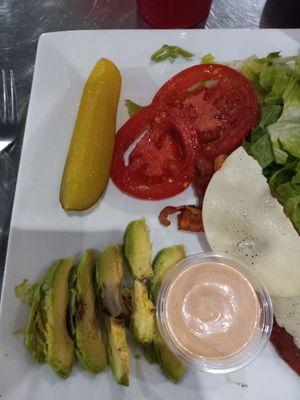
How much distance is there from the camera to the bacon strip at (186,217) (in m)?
1.78

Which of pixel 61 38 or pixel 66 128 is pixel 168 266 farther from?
pixel 61 38

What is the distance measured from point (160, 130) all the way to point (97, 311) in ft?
2.23

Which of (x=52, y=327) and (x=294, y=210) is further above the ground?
(x=294, y=210)

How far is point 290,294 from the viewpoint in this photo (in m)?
1.68

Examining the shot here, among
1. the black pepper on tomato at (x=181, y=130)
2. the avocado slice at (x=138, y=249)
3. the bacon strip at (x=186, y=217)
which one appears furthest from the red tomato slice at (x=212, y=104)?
the avocado slice at (x=138, y=249)

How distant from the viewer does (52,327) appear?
1497 mm

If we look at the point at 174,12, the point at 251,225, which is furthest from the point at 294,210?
the point at 174,12

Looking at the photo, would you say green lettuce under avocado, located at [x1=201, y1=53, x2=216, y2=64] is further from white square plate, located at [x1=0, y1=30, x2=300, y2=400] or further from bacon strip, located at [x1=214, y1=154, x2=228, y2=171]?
bacon strip, located at [x1=214, y1=154, x2=228, y2=171]

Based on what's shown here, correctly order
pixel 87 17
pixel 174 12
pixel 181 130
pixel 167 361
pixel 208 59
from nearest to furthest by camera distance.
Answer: pixel 167 361
pixel 181 130
pixel 208 59
pixel 174 12
pixel 87 17

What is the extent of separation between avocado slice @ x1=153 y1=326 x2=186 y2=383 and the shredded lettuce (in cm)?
104

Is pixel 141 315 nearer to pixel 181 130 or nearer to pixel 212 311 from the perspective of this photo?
pixel 212 311

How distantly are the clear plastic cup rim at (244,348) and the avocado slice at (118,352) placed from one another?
15 cm

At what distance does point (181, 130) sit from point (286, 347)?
2.69ft

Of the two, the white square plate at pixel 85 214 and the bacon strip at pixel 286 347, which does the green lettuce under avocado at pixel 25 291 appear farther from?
the bacon strip at pixel 286 347
